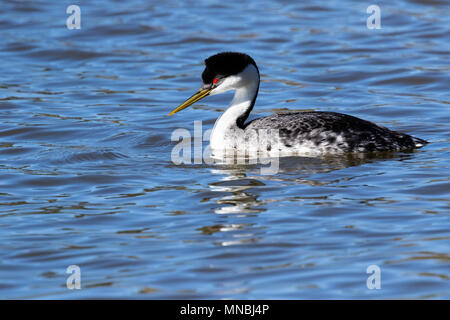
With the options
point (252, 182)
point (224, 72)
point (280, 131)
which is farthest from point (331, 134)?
point (224, 72)

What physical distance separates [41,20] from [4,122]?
6197 mm

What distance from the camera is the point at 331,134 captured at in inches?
401

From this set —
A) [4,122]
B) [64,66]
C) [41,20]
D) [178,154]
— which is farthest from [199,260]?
[41,20]

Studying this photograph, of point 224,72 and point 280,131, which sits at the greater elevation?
point 224,72

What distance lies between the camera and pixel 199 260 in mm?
7102

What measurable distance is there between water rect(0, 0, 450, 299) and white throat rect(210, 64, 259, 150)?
0.65 meters

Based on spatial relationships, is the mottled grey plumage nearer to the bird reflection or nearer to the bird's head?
the bird reflection

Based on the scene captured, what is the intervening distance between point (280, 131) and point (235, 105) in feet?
3.16

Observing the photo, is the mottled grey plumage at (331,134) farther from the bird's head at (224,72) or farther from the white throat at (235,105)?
the bird's head at (224,72)

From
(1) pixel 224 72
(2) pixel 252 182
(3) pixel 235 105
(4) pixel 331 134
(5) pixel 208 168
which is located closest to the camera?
(2) pixel 252 182

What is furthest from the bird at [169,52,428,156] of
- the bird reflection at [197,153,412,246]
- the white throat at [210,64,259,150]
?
the bird reflection at [197,153,412,246]

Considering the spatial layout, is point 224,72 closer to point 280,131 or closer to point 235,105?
point 235,105
